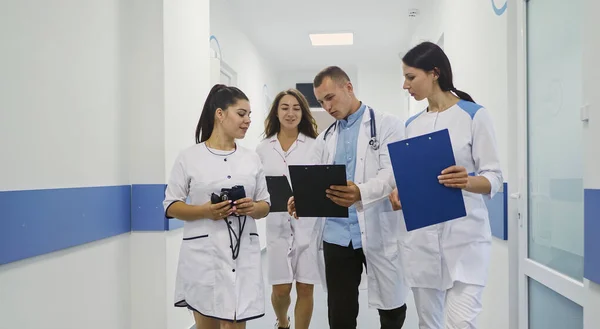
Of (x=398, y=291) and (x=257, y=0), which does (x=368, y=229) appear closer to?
(x=398, y=291)

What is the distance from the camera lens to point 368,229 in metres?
2.29

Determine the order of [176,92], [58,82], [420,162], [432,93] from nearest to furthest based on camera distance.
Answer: [420,162] < [432,93] < [58,82] < [176,92]

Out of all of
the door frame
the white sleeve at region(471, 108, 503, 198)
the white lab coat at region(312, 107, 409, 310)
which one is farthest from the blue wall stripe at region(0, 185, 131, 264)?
the door frame

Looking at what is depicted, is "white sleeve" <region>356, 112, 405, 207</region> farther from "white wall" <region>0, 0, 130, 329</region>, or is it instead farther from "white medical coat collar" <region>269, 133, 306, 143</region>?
"white wall" <region>0, 0, 130, 329</region>

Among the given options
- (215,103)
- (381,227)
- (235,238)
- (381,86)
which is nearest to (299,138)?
(215,103)

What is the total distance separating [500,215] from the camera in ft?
9.75

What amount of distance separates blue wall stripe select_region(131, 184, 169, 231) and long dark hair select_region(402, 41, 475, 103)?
1.78m

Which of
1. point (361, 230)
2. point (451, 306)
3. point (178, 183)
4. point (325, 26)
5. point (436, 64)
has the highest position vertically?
point (325, 26)

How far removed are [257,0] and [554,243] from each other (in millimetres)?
4640

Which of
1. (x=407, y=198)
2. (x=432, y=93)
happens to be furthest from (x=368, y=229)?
(x=432, y=93)

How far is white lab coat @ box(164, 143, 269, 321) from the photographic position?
83.9 inches

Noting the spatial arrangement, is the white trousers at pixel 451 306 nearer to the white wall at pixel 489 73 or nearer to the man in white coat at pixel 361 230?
the man in white coat at pixel 361 230

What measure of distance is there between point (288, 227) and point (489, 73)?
65.9 inches

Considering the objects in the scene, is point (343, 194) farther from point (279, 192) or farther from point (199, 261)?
point (279, 192)
